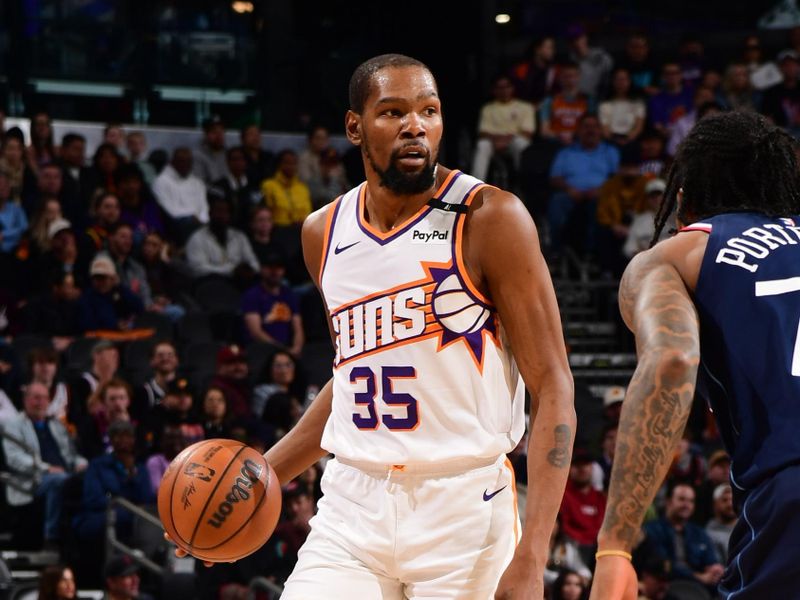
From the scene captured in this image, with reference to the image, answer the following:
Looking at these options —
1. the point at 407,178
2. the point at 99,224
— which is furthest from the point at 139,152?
the point at 407,178

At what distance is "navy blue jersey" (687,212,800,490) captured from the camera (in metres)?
2.82

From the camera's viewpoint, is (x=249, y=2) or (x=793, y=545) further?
(x=249, y=2)

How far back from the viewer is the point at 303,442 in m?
4.09

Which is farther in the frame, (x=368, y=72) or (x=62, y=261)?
(x=62, y=261)

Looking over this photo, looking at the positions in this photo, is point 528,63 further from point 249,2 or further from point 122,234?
point 122,234

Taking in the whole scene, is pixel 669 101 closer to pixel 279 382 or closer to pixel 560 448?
pixel 279 382

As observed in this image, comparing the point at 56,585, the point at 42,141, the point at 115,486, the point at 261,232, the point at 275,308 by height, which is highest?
the point at 42,141

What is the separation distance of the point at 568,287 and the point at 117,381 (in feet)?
16.2

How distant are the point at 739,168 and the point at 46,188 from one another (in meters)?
9.53

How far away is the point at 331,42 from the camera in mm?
16266

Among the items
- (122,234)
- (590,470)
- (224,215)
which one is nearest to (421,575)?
(590,470)

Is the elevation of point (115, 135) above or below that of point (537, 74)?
below

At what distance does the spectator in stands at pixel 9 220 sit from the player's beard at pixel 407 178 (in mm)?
8170

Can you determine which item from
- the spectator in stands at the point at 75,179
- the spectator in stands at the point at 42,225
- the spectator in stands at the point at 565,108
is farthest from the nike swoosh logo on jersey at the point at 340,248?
the spectator in stands at the point at 565,108
